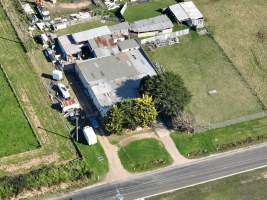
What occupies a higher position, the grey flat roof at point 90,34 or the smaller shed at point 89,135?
the grey flat roof at point 90,34

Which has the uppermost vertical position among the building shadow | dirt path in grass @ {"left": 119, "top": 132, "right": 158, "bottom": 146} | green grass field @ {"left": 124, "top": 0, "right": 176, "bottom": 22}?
green grass field @ {"left": 124, "top": 0, "right": 176, "bottom": 22}

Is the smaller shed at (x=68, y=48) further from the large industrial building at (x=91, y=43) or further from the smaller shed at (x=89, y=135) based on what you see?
the smaller shed at (x=89, y=135)

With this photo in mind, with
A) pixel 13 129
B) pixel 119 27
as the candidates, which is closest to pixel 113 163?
pixel 13 129

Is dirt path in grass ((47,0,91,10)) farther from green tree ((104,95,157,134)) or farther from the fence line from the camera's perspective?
green tree ((104,95,157,134))

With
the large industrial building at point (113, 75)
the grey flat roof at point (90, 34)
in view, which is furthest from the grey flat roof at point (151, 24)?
the large industrial building at point (113, 75)

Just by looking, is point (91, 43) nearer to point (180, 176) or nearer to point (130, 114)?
point (130, 114)

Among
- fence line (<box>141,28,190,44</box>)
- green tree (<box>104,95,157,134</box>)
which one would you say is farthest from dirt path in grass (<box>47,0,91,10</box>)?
green tree (<box>104,95,157,134</box>)

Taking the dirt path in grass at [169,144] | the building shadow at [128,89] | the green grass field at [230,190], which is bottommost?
the green grass field at [230,190]
